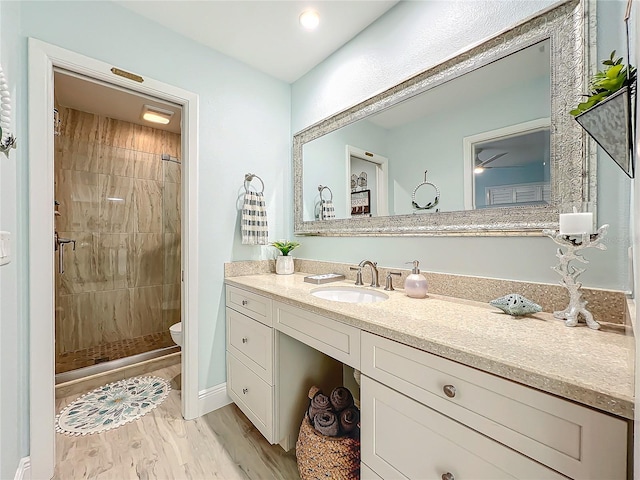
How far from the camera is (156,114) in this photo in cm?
272

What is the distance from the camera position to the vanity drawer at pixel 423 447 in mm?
670

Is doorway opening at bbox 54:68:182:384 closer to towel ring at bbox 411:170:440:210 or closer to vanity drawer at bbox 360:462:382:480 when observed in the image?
towel ring at bbox 411:170:440:210

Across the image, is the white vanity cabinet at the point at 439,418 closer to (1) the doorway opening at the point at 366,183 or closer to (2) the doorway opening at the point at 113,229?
(1) the doorway opening at the point at 366,183

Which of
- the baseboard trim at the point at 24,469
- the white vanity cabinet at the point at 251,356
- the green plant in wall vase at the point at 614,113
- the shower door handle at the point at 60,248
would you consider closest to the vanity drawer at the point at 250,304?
the white vanity cabinet at the point at 251,356

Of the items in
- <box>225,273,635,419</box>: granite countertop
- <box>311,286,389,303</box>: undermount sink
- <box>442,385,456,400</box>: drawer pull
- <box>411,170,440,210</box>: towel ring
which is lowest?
<box>442,385,456,400</box>: drawer pull

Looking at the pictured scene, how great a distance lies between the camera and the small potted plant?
2117 mm

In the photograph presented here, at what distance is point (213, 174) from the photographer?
196 centimetres

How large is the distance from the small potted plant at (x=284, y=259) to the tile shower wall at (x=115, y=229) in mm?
1680

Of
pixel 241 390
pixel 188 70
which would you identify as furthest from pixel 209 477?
pixel 188 70

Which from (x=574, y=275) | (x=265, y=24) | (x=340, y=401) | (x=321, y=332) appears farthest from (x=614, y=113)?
(x=265, y=24)

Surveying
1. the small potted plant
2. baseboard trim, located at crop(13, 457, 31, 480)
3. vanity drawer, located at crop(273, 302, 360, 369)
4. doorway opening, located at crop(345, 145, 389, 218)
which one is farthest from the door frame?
doorway opening, located at crop(345, 145, 389, 218)

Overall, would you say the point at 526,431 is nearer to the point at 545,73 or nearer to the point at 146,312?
the point at 545,73

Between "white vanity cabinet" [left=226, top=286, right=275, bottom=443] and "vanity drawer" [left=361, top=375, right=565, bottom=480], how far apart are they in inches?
25.5

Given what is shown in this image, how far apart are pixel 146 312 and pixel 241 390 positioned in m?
1.85
